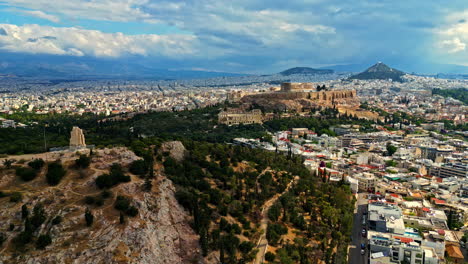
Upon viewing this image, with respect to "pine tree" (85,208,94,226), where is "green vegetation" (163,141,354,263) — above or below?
below

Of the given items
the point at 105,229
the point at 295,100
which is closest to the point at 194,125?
the point at 295,100

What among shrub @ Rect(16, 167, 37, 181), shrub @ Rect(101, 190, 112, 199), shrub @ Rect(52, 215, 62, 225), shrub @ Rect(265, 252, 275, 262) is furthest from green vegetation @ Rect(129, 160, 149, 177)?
shrub @ Rect(265, 252, 275, 262)

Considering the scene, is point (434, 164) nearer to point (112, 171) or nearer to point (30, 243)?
point (112, 171)

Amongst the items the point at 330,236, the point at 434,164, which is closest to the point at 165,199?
the point at 330,236

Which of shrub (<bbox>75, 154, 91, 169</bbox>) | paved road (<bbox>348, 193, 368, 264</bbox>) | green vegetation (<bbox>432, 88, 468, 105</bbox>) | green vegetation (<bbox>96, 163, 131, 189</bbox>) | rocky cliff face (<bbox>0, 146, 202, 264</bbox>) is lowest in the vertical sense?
paved road (<bbox>348, 193, 368, 264</bbox>)

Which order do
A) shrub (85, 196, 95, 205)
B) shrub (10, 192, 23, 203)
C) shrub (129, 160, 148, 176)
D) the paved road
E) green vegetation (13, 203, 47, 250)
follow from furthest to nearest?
the paved road → shrub (129, 160, 148, 176) → shrub (85, 196, 95, 205) → shrub (10, 192, 23, 203) → green vegetation (13, 203, 47, 250)

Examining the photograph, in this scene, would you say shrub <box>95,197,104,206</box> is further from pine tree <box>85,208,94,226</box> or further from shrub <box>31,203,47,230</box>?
shrub <box>31,203,47,230</box>

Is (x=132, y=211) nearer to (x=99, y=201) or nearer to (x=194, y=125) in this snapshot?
(x=99, y=201)
